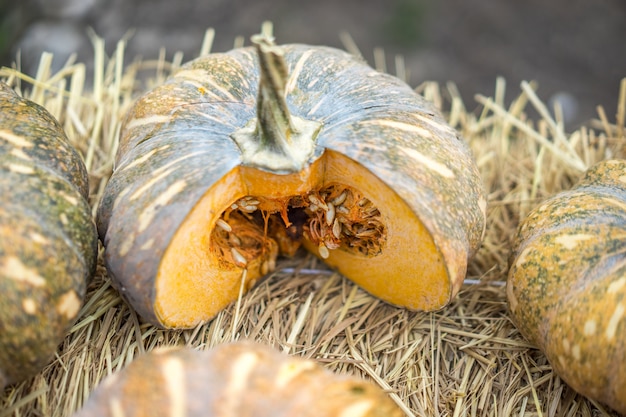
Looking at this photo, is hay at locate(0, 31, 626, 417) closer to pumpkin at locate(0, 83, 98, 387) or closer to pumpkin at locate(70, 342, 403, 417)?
pumpkin at locate(0, 83, 98, 387)

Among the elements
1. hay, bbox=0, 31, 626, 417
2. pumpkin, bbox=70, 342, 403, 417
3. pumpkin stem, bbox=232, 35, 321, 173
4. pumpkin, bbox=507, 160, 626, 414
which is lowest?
hay, bbox=0, 31, 626, 417

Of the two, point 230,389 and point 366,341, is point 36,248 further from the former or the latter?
point 366,341

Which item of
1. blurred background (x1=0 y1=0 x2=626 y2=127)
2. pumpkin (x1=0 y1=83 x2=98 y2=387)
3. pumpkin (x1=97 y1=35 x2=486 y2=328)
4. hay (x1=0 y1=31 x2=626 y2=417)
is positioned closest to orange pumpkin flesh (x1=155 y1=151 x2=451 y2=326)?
pumpkin (x1=97 y1=35 x2=486 y2=328)

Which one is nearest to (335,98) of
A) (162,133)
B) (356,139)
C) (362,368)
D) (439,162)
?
(356,139)

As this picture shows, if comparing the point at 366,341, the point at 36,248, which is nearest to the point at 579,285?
the point at 366,341

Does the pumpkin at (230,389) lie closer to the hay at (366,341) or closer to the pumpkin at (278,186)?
the pumpkin at (278,186)
